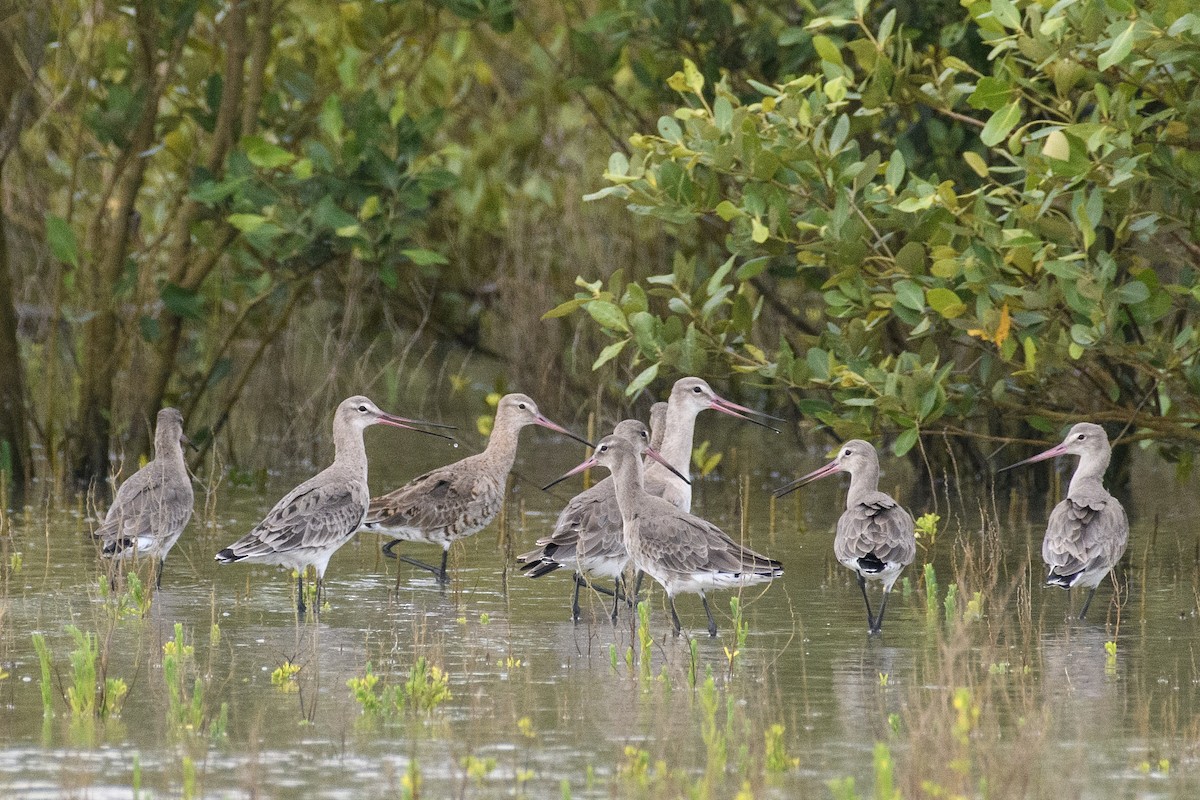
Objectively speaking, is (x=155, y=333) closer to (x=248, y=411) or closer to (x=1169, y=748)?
(x=248, y=411)

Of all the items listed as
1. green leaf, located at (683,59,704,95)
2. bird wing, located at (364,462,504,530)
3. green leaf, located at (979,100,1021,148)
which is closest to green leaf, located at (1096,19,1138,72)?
green leaf, located at (979,100,1021,148)

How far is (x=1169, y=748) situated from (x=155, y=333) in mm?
8890

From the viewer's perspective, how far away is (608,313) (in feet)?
32.8

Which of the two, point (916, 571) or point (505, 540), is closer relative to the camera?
point (916, 571)

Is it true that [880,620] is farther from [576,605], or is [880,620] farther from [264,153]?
→ [264,153]

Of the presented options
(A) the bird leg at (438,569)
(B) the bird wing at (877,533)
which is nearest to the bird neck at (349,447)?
(A) the bird leg at (438,569)

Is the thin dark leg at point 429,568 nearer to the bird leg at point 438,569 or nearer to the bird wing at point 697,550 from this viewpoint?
the bird leg at point 438,569

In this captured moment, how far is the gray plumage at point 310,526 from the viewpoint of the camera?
908cm

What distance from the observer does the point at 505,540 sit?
11.1 meters

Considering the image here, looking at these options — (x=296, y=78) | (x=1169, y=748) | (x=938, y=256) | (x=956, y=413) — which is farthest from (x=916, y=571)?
(x=296, y=78)

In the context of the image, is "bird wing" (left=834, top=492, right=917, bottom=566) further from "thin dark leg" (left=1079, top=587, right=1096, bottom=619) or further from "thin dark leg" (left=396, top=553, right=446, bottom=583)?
"thin dark leg" (left=396, top=553, right=446, bottom=583)

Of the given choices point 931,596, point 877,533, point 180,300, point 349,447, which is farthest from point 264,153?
point 931,596

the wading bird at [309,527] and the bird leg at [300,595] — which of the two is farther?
the wading bird at [309,527]

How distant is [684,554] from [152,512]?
271 centimetres
